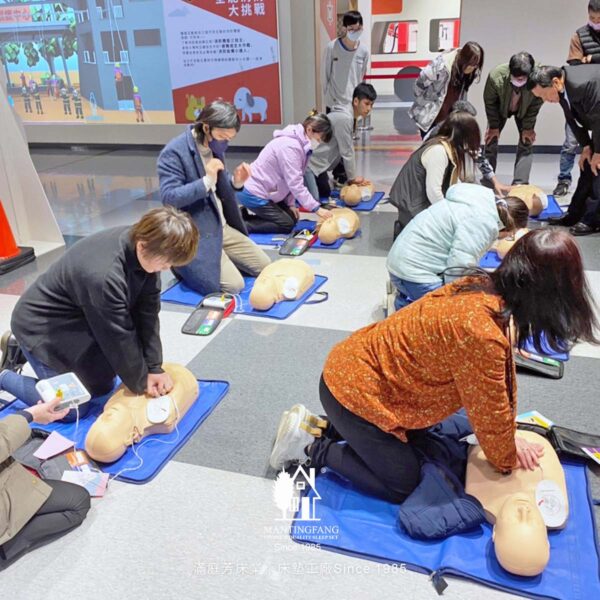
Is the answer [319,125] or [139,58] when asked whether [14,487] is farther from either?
[139,58]

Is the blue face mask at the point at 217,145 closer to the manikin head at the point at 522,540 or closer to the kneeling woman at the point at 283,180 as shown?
the kneeling woman at the point at 283,180

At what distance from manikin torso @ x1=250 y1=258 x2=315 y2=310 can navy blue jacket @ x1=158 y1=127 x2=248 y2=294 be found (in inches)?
11.5

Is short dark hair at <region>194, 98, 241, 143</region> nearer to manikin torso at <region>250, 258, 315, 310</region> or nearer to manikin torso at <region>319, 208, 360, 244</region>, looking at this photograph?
manikin torso at <region>250, 258, 315, 310</region>

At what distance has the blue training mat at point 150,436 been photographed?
1.96 m

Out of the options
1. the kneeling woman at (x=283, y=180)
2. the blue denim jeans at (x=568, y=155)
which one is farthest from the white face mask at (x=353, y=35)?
the blue denim jeans at (x=568, y=155)

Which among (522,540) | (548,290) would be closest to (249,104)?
(548,290)

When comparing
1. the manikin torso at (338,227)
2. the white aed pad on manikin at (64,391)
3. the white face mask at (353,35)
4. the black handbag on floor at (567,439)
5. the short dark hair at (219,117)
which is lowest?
the black handbag on floor at (567,439)

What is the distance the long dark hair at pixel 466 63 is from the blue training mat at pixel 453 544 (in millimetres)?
3159

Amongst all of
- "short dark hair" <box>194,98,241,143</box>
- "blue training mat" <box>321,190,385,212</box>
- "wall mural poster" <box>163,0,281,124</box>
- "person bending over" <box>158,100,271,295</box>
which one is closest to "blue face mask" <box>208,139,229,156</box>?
"person bending over" <box>158,100,271,295</box>

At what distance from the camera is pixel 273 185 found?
411cm

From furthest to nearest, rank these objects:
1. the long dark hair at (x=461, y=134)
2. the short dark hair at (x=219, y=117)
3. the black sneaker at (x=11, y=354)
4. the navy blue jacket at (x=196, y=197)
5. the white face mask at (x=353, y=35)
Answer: the white face mask at (x=353, y=35)
the navy blue jacket at (x=196, y=197)
the short dark hair at (x=219, y=117)
the long dark hair at (x=461, y=134)
the black sneaker at (x=11, y=354)

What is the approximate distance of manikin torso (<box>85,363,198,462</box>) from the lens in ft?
6.40

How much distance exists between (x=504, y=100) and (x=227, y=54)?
134 inches

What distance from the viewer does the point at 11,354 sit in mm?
2371
